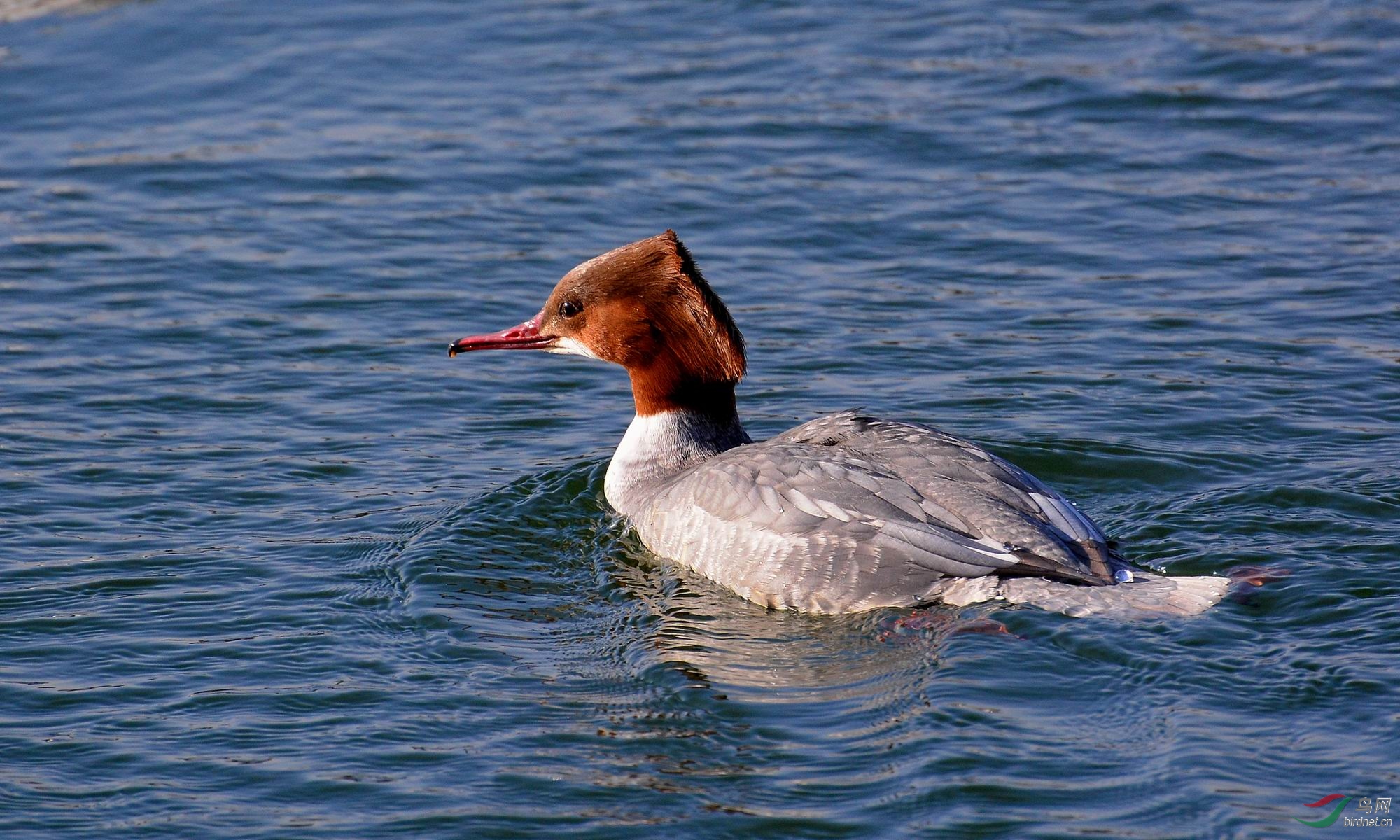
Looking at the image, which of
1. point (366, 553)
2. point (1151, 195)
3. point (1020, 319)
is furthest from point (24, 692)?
point (1151, 195)

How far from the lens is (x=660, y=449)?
8.36 metres

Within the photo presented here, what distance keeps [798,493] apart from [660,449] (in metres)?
1.27

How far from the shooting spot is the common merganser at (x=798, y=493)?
679 centimetres

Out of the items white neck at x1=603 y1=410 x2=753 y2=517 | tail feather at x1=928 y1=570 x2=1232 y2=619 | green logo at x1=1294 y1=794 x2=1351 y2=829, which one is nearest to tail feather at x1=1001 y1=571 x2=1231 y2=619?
tail feather at x1=928 y1=570 x2=1232 y2=619

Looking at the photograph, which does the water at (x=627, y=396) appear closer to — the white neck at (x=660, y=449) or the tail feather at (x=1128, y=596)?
the tail feather at (x=1128, y=596)

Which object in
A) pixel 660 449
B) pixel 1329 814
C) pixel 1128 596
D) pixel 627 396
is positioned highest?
pixel 660 449

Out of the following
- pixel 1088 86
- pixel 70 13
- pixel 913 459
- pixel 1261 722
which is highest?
pixel 70 13

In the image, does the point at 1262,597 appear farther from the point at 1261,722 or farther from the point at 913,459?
the point at 913,459

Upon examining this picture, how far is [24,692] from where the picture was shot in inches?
257

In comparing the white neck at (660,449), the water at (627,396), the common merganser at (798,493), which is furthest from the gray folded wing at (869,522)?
the white neck at (660,449)

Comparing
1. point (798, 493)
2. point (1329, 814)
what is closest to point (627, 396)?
point (798, 493)

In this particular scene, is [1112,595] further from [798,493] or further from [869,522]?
[798,493]

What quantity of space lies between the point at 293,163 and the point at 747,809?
8665mm

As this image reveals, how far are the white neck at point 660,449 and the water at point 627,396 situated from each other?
0.23m
